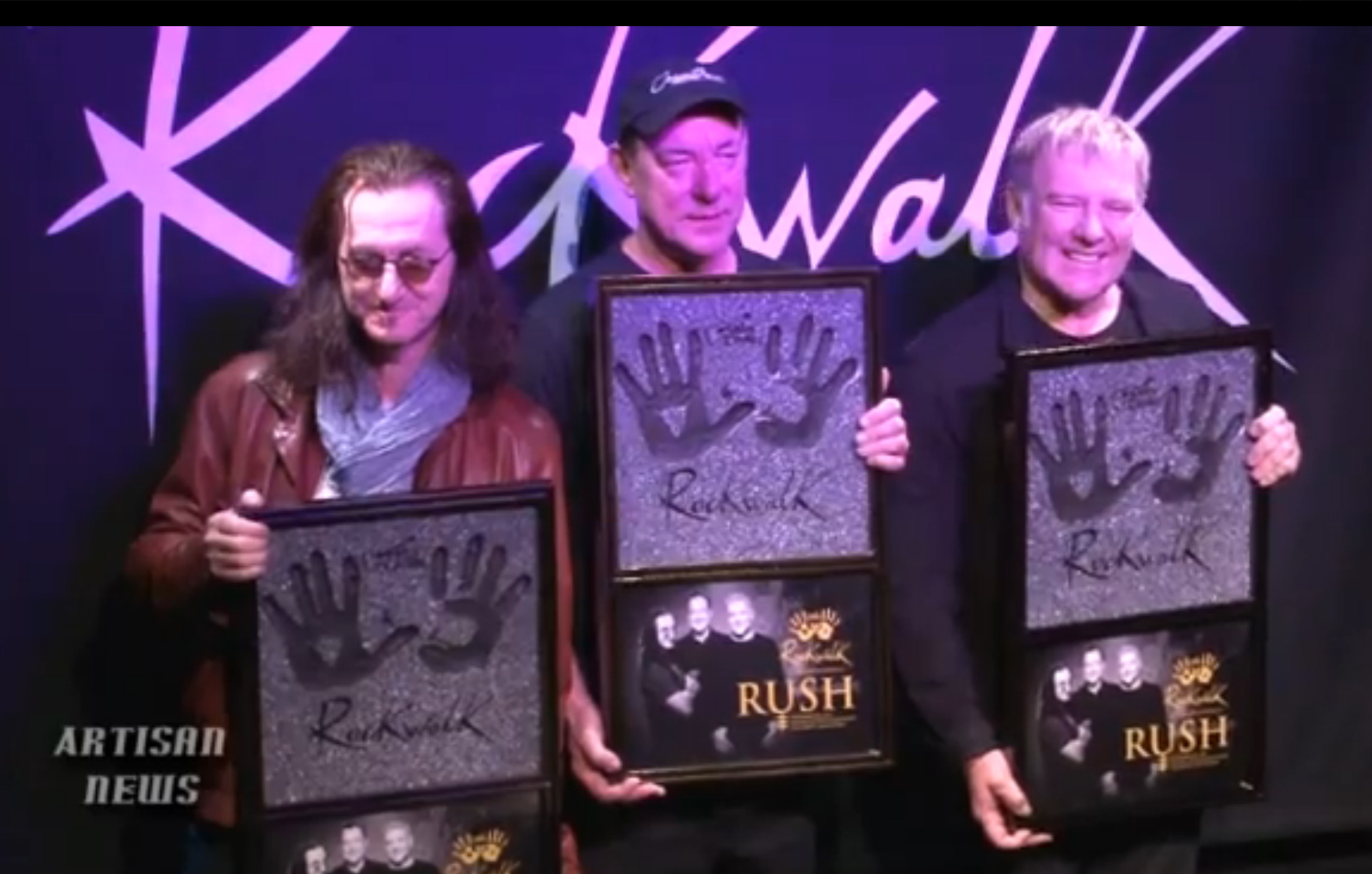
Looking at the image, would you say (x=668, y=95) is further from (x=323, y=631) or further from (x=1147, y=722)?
(x=1147, y=722)

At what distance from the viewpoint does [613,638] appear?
5.81 ft

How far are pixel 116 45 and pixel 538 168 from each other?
0.42m

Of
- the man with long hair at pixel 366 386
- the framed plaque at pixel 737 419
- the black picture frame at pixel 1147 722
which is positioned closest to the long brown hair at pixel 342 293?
the man with long hair at pixel 366 386

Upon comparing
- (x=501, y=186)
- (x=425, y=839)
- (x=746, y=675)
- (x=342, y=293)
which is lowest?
(x=425, y=839)

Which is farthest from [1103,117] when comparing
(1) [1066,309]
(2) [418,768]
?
(2) [418,768]

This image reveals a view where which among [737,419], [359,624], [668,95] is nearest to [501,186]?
[668,95]

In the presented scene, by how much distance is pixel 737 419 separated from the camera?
177 cm

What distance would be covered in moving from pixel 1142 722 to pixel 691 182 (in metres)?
0.67

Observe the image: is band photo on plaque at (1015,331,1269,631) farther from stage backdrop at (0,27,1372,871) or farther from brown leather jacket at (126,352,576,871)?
brown leather jacket at (126,352,576,871)

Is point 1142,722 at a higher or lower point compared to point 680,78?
lower

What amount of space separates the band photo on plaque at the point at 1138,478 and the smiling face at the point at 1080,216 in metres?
0.08

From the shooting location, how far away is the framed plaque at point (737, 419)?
1.74m

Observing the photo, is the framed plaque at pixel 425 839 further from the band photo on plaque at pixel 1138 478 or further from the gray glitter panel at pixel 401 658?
the band photo on plaque at pixel 1138 478

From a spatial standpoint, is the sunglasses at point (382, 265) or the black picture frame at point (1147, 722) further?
the black picture frame at point (1147, 722)
